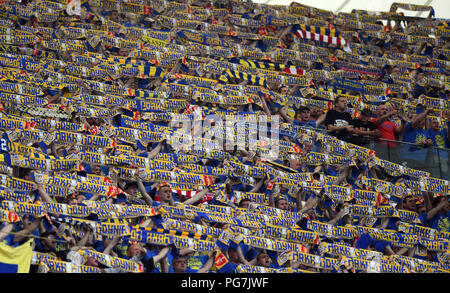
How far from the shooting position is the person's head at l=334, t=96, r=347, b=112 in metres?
12.4

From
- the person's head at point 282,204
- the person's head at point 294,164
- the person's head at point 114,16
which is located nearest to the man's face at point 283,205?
the person's head at point 282,204

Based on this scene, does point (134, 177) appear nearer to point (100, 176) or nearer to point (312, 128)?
point (100, 176)

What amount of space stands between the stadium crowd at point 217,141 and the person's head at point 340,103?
2cm

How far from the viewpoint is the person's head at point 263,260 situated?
9288 mm

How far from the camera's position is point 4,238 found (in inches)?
314

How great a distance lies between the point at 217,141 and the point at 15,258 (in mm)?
3995

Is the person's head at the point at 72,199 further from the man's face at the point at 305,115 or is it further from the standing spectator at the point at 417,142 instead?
the standing spectator at the point at 417,142

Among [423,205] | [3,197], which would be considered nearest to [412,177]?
[423,205]

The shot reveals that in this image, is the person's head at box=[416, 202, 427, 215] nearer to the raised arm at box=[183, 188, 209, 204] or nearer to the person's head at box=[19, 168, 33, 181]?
the raised arm at box=[183, 188, 209, 204]

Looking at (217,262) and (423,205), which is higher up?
(423,205)

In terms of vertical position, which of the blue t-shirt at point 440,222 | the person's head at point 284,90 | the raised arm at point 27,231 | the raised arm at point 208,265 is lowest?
the raised arm at point 208,265

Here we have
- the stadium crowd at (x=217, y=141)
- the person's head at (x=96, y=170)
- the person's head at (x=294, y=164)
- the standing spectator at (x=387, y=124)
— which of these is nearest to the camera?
the stadium crowd at (x=217, y=141)

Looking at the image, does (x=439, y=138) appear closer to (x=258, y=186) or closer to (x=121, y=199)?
(x=258, y=186)
